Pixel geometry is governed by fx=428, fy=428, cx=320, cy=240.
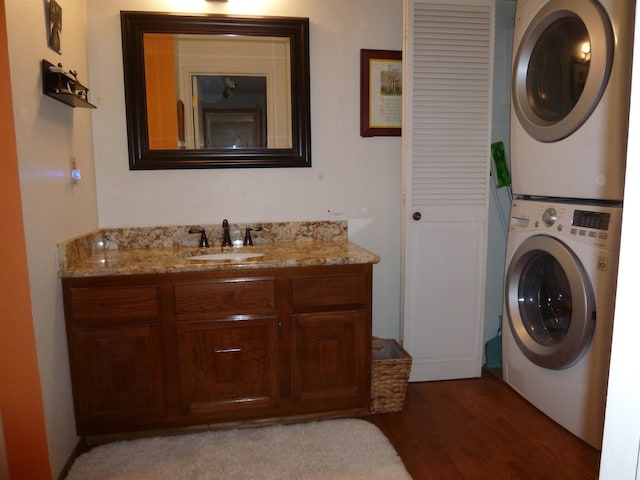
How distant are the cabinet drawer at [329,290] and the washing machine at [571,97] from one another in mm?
990

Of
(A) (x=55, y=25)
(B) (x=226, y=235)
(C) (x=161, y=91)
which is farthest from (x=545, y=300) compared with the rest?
(A) (x=55, y=25)

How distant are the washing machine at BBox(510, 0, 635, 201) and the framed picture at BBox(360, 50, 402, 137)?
62 cm

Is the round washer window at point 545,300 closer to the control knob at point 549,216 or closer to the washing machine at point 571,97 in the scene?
the control knob at point 549,216

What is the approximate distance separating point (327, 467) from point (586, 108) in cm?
180

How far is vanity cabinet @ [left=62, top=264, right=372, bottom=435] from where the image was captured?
185 centimetres

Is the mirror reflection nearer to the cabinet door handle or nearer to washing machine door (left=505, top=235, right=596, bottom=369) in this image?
the cabinet door handle

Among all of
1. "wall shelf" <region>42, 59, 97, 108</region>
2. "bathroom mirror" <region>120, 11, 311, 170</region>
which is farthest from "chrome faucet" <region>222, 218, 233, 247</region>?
"wall shelf" <region>42, 59, 97, 108</region>

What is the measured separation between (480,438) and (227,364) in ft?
3.95

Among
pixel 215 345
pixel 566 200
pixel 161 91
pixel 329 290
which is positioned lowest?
pixel 215 345

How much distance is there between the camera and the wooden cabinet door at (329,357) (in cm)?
199

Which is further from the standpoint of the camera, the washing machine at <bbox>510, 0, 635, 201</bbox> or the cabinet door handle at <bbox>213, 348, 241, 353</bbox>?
the cabinet door handle at <bbox>213, 348, 241, 353</bbox>

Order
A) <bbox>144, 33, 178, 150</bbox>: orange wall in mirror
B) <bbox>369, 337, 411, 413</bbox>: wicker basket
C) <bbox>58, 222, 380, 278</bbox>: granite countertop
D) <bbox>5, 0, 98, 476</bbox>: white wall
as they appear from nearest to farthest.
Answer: <bbox>5, 0, 98, 476</bbox>: white wall → <bbox>58, 222, 380, 278</bbox>: granite countertop → <bbox>369, 337, 411, 413</bbox>: wicker basket → <bbox>144, 33, 178, 150</bbox>: orange wall in mirror

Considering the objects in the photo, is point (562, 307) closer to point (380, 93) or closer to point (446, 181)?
point (446, 181)

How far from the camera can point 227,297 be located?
6.26 feet
